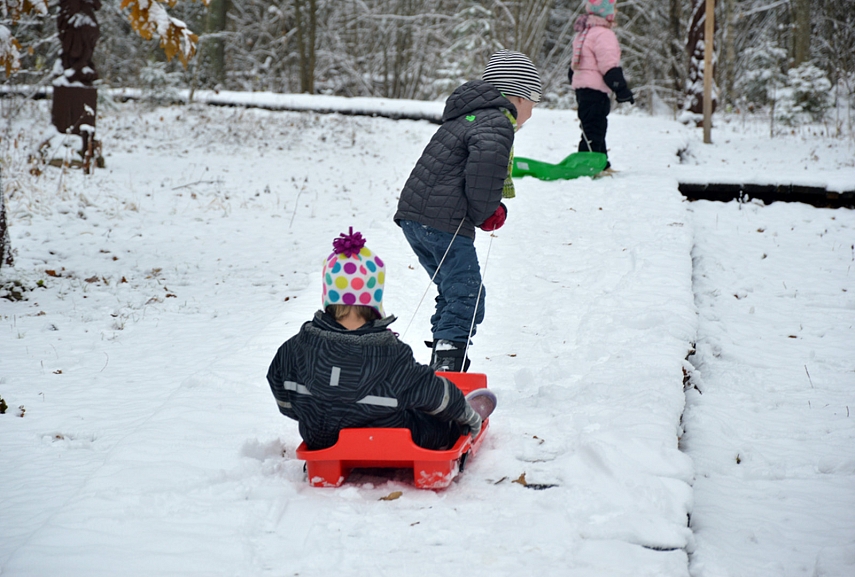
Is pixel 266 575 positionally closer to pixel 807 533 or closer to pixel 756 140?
pixel 807 533

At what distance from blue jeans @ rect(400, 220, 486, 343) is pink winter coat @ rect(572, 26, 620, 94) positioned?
5.21m

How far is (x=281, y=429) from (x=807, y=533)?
2257 millimetres

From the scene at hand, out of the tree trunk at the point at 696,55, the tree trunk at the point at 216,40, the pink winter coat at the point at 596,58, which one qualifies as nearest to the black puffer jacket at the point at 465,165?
the pink winter coat at the point at 596,58

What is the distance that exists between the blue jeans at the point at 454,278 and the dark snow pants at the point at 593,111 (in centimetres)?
519

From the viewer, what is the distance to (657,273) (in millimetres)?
5711

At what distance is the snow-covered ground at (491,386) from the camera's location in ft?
8.30

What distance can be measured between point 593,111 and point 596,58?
0.58 metres

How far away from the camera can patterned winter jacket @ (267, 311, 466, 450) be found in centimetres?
277

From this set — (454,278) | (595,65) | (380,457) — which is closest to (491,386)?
(454,278)

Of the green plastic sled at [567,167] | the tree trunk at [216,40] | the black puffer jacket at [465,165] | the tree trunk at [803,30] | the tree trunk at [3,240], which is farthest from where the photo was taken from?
the tree trunk at [216,40]

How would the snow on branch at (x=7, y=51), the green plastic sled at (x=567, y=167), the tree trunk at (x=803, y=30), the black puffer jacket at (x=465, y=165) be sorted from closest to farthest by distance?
the black puffer jacket at (x=465, y=165) → the snow on branch at (x=7, y=51) → the green plastic sled at (x=567, y=167) → the tree trunk at (x=803, y=30)

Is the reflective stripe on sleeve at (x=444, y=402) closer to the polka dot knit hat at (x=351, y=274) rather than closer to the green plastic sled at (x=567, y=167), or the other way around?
the polka dot knit hat at (x=351, y=274)

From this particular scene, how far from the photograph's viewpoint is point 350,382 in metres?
2.78

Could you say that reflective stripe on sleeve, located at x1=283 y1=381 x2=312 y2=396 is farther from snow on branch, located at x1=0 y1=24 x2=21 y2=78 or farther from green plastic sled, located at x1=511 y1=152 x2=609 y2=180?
green plastic sled, located at x1=511 y1=152 x2=609 y2=180
